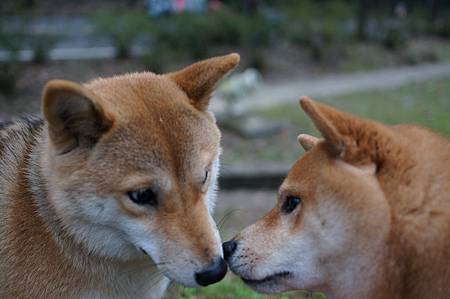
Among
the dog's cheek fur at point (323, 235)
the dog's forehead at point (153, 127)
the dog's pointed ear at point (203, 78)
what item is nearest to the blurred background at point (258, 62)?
the dog's pointed ear at point (203, 78)

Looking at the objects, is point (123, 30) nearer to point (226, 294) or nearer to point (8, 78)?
point (8, 78)

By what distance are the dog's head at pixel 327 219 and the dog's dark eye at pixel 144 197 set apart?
56 cm

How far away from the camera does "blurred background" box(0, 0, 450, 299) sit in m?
10.8

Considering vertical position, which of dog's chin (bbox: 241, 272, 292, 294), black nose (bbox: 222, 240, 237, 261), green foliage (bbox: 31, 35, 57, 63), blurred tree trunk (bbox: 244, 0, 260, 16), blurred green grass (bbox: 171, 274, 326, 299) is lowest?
blurred tree trunk (bbox: 244, 0, 260, 16)

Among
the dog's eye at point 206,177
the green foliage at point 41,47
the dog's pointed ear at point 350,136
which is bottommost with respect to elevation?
the green foliage at point 41,47

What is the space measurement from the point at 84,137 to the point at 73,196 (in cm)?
33

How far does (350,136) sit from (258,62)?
42.6 feet

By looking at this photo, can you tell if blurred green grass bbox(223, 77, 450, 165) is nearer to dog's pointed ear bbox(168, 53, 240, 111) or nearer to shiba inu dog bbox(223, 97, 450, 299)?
dog's pointed ear bbox(168, 53, 240, 111)

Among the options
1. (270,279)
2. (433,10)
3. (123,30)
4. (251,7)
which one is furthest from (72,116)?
(433,10)

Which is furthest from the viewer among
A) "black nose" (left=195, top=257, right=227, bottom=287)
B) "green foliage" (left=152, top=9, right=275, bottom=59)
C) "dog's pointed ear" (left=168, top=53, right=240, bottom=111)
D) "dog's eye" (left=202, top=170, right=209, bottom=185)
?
"green foliage" (left=152, top=9, right=275, bottom=59)

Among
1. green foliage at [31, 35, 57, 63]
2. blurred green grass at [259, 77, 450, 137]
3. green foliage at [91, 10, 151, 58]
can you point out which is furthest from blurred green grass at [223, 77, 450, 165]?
green foliage at [31, 35, 57, 63]

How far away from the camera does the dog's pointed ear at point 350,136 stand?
322 cm

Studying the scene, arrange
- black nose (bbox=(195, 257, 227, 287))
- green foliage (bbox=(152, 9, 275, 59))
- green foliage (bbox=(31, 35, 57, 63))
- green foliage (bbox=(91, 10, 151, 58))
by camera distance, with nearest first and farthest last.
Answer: black nose (bbox=(195, 257, 227, 287)) < green foliage (bbox=(31, 35, 57, 63)) < green foliage (bbox=(91, 10, 151, 58)) < green foliage (bbox=(152, 9, 275, 59))

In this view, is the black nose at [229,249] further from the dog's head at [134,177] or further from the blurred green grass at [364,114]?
the blurred green grass at [364,114]
